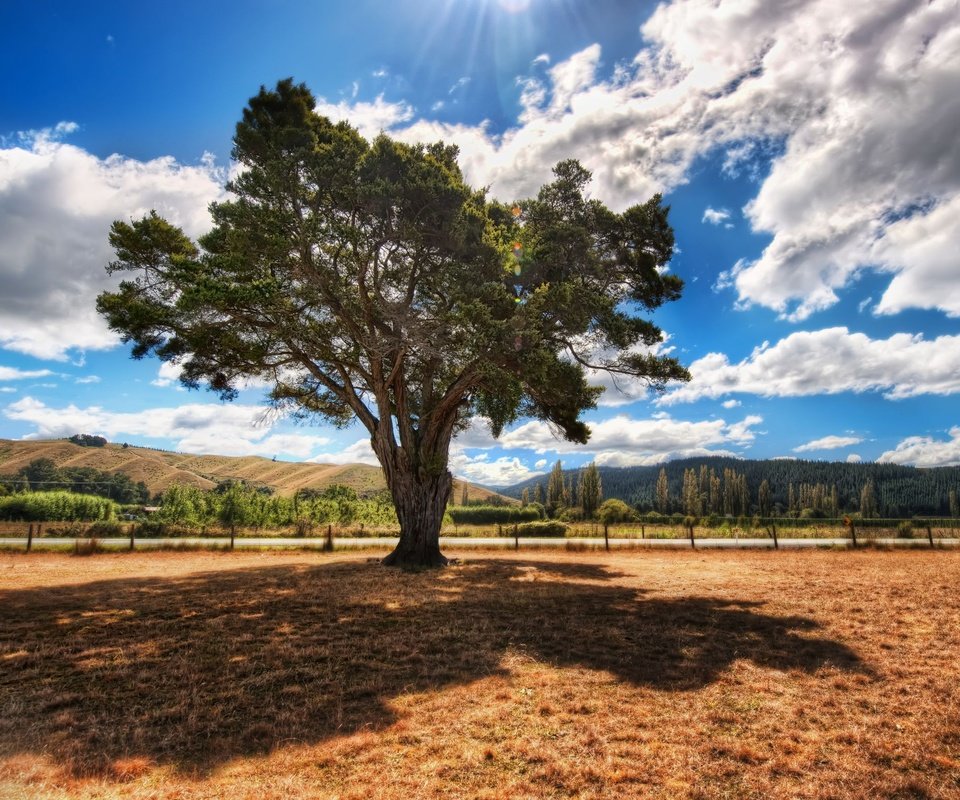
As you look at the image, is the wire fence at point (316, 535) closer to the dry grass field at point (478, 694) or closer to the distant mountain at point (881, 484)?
the dry grass field at point (478, 694)

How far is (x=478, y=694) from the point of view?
20.1ft

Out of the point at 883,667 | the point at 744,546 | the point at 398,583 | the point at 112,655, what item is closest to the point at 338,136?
the point at 398,583

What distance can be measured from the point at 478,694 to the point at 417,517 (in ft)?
41.0

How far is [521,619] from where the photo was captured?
1015cm

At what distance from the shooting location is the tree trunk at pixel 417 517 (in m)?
18.3

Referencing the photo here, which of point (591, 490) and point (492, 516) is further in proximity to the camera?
point (591, 490)

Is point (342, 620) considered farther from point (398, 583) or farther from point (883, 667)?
point (883, 667)

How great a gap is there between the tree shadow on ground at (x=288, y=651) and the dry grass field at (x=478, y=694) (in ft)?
0.14

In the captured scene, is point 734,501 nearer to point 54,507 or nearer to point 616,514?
point 616,514

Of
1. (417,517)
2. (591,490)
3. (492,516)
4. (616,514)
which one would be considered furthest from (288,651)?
(591,490)

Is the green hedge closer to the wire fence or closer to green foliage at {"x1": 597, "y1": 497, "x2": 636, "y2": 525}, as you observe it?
the wire fence

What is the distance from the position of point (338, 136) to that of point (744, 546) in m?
26.9

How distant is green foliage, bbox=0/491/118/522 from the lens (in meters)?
43.3

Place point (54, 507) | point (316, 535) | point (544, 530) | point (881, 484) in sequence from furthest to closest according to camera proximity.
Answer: point (881, 484) → point (54, 507) → point (544, 530) → point (316, 535)
